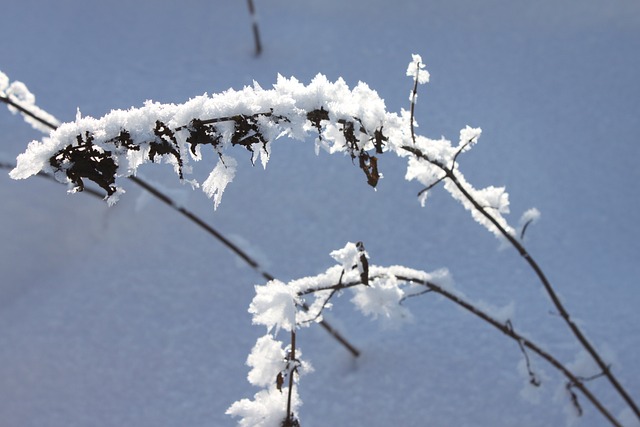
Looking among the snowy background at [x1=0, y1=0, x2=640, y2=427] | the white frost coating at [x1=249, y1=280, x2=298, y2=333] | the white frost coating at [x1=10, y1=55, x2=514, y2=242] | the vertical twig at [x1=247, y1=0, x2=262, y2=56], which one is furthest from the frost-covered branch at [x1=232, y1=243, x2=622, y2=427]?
the vertical twig at [x1=247, y1=0, x2=262, y2=56]

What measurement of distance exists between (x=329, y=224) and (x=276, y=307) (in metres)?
1.36

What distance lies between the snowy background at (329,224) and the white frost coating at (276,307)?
550 millimetres

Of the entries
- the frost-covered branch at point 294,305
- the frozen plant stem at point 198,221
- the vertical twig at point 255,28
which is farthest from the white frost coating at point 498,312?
the vertical twig at point 255,28

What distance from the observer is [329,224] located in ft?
6.94

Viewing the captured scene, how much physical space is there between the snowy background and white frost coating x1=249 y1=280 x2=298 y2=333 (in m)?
0.55

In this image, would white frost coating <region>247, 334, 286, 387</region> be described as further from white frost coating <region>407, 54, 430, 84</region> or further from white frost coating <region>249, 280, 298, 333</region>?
white frost coating <region>407, 54, 430, 84</region>

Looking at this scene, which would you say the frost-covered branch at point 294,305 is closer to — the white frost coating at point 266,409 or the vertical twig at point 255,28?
the white frost coating at point 266,409

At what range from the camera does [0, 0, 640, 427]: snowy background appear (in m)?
1.49

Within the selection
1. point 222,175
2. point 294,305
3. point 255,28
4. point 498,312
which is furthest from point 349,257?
point 255,28

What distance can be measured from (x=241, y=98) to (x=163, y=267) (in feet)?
4.55

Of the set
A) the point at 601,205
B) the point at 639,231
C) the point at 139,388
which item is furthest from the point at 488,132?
the point at 139,388

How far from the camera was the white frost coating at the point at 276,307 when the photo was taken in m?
0.75

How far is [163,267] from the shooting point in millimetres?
1946

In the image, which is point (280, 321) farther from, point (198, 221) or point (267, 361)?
point (198, 221)
